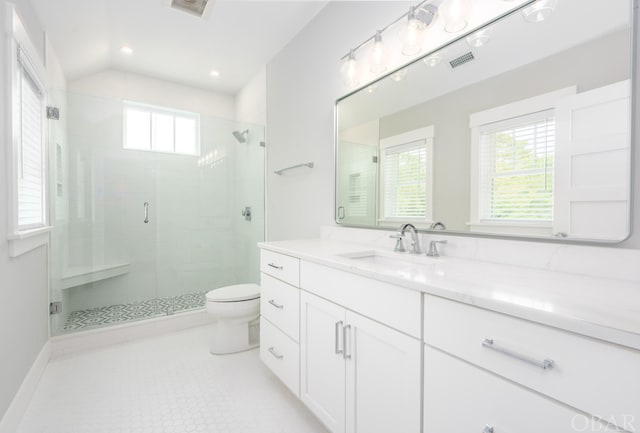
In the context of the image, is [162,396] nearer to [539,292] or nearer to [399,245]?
[399,245]

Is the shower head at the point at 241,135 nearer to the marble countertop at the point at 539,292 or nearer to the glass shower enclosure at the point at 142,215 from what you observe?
the glass shower enclosure at the point at 142,215

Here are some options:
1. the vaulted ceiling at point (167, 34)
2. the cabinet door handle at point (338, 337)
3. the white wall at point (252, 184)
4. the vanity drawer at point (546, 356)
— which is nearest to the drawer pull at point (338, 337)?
the cabinet door handle at point (338, 337)

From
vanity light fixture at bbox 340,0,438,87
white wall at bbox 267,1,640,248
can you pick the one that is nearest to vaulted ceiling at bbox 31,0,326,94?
white wall at bbox 267,1,640,248

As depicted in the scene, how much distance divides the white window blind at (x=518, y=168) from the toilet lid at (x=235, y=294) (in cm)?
168

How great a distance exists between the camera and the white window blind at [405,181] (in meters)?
1.45

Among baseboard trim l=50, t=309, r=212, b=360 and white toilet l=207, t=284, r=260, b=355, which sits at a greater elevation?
white toilet l=207, t=284, r=260, b=355

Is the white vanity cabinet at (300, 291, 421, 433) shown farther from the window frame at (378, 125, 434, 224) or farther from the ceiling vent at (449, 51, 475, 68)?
the ceiling vent at (449, 51, 475, 68)

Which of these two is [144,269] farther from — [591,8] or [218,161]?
[591,8]

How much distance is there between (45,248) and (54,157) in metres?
0.72

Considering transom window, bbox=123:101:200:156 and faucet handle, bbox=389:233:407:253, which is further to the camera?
transom window, bbox=123:101:200:156

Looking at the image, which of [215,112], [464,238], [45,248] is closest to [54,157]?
[45,248]

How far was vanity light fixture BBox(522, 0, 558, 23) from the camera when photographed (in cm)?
102

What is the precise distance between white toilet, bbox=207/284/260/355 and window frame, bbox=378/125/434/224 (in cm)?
119

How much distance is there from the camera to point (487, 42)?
1195 millimetres
